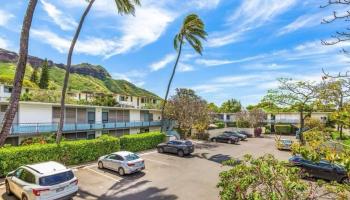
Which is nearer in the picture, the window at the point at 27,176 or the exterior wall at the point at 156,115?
the window at the point at 27,176

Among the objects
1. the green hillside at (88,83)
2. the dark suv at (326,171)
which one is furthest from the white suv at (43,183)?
the green hillside at (88,83)

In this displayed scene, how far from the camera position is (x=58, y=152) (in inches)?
764

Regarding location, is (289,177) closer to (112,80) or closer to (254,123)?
(254,123)

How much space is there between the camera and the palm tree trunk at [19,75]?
36.2 feet

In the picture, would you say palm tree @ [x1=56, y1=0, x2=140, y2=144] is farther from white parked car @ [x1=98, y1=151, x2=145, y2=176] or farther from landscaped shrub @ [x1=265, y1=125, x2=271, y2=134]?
landscaped shrub @ [x1=265, y1=125, x2=271, y2=134]

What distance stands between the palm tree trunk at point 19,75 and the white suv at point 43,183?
195cm

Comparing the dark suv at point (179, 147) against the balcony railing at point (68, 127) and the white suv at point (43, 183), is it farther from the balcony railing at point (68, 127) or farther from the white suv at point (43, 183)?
the white suv at point (43, 183)

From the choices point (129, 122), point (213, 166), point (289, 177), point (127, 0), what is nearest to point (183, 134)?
point (129, 122)

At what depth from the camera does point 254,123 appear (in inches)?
2115

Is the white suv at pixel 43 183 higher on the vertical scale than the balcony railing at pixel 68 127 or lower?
lower

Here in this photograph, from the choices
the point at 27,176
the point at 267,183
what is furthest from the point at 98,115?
the point at 267,183

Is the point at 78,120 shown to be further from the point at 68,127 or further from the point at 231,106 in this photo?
the point at 231,106

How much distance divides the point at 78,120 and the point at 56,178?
1985 centimetres

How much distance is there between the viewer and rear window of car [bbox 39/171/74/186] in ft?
36.1
